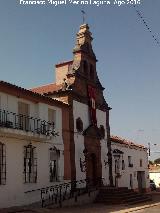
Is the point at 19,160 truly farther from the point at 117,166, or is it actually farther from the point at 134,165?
the point at 134,165

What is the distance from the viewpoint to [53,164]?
2511 centimetres

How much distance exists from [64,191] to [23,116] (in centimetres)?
630

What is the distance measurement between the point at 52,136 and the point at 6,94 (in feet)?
15.8

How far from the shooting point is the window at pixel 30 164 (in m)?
22.5

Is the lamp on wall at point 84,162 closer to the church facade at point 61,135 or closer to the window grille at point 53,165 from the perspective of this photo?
the church facade at point 61,135

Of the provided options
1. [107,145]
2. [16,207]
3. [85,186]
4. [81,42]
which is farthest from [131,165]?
[16,207]

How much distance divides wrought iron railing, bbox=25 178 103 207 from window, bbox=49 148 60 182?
0.65m

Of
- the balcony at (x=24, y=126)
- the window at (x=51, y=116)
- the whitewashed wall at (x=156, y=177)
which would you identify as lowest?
the whitewashed wall at (x=156, y=177)

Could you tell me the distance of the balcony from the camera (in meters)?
20.4

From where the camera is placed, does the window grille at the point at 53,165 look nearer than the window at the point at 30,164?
No

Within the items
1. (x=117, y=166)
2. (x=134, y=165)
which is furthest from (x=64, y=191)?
(x=134, y=165)

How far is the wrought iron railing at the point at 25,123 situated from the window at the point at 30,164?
1174 mm

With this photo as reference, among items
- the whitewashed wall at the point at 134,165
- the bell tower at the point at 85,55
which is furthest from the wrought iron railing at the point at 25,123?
the whitewashed wall at the point at 134,165

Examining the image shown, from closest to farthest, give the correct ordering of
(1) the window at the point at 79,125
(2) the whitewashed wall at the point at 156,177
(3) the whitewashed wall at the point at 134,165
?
(1) the window at the point at 79,125, (3) the whitewashed wall at the point at 134,165, (2) the whitewashed wall at the point at 156,177
